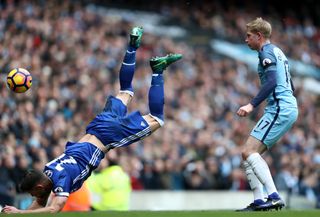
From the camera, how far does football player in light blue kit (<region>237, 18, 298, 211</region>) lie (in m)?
8.91

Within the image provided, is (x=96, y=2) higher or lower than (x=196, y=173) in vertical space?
higher

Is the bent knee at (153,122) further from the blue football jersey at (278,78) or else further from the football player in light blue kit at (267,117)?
the blue football jersey at (278,78)

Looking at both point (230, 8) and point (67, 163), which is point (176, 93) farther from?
point (67, 163)

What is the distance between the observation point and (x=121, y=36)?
2194 centimetres

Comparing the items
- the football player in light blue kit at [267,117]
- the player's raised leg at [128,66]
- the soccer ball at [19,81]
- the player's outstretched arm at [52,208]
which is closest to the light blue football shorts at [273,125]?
the football player in light blue kit at [267,117]

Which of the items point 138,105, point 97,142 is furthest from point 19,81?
point 138,105

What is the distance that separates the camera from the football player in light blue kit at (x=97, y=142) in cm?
907

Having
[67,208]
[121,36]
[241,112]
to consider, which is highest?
[121,36]

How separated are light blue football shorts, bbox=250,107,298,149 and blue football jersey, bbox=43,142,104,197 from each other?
187cm

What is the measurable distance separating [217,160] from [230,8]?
10375 mm

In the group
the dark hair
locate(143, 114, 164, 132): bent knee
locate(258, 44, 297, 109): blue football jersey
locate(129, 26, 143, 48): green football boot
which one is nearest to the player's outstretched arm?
the dark hair

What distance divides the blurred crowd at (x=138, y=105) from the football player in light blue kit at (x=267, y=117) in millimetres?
4902

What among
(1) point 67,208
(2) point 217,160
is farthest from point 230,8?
(1) point 67,208

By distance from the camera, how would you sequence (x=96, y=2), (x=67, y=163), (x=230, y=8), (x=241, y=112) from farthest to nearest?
(x=230, y=8), (x=96, y=2), (x=67, y=163), (x=241, y=112)
